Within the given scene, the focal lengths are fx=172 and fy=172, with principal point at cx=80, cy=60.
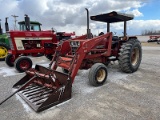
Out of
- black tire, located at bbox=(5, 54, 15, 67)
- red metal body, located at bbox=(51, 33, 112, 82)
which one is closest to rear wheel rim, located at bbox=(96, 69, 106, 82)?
red metal body, located at bbox=(51, 33, 112, 82)

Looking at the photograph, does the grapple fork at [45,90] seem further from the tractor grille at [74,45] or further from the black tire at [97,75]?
the tractor grille at [74,45]

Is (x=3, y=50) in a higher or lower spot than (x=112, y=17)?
lower

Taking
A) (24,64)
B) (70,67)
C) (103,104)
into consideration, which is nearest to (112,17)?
(70,67)

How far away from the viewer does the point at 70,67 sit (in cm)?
432

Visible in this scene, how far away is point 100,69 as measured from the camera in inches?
182

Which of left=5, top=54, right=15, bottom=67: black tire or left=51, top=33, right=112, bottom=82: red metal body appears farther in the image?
left=5, top=54, right=15, bottom=67: black tire

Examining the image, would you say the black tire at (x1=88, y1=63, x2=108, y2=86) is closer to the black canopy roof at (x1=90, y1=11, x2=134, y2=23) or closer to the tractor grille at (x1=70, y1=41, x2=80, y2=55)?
the tractor grille at (x1=70, y1=41, x2=80, y2=55)

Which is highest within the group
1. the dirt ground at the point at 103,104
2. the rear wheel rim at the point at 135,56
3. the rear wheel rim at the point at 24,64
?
the rear wheel rim at the point at 135,56

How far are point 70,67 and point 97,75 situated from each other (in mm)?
823

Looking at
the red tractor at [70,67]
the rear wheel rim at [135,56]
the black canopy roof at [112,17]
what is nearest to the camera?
the red tractor at [70,67]

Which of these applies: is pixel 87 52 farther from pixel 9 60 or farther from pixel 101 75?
pixel 9 60

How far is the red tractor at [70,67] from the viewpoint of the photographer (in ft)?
12.2

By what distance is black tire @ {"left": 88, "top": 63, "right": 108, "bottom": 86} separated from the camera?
447 centimetres

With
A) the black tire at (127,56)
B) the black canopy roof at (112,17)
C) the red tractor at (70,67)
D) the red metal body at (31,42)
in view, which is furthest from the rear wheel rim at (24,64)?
the black tire at (127,56)
